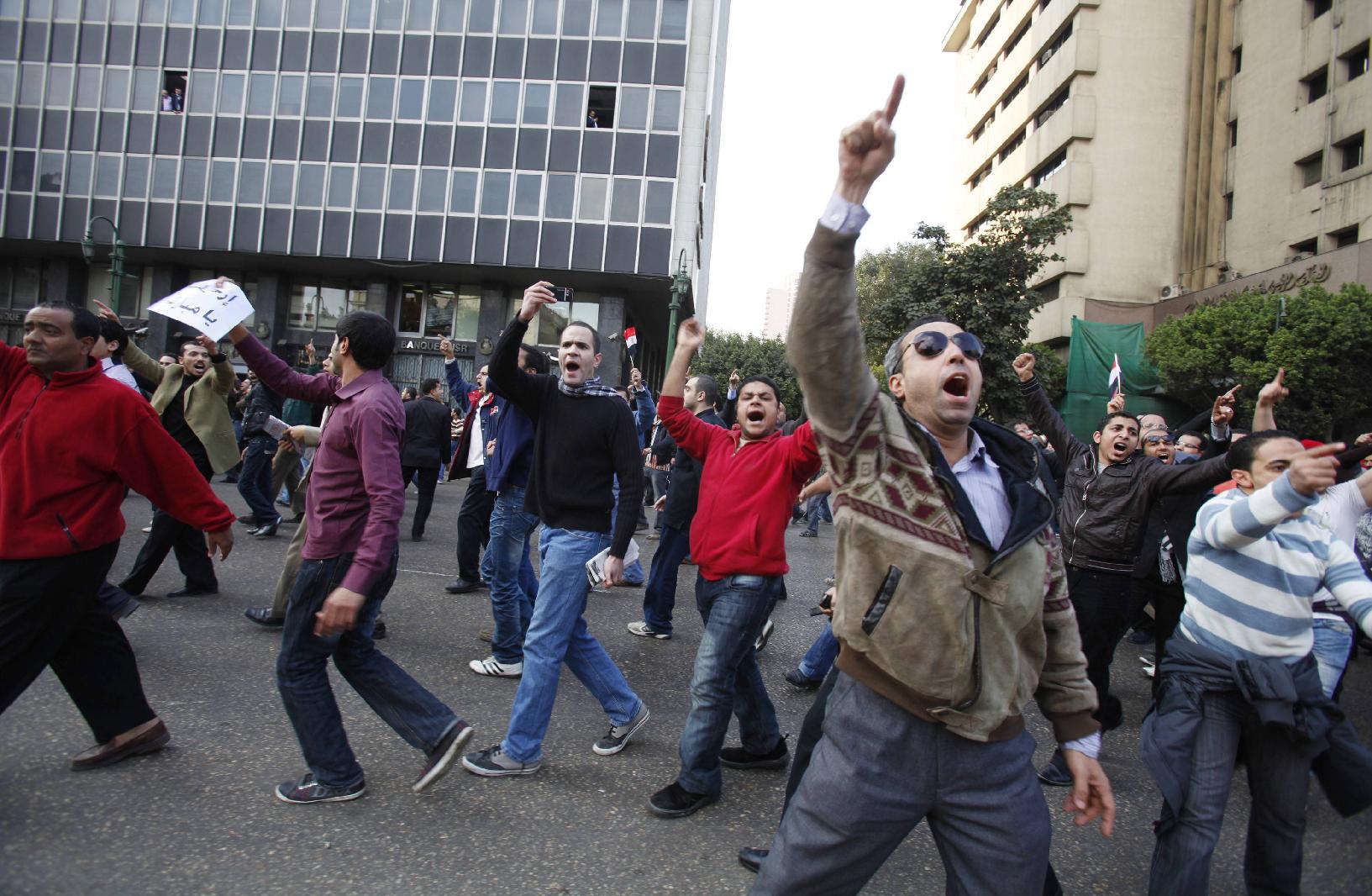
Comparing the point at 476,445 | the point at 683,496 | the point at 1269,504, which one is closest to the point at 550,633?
the point at 1269,504

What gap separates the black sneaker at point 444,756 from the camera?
341cm

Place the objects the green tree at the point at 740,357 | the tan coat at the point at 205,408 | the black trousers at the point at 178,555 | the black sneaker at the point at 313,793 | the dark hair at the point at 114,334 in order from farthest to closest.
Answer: the green tree at the point at 740,357
the tan coat at the point at 205,408
the black trousers at the point at 178,555
the dark hair at the point at 114,334
the black sneaker at the point at 313,793

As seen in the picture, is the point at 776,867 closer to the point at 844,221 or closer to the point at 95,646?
the point at 844,221

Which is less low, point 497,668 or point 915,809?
point 915,809

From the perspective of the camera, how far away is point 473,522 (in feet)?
23.5

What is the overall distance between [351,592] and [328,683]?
450 mm

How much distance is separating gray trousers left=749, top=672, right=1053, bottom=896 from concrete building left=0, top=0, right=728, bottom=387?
93.7 ft

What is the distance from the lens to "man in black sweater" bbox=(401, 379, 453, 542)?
30.8ft

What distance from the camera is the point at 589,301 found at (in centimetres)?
3180

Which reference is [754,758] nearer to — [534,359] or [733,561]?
[733,561]

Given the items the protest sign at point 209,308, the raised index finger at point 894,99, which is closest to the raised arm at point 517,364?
the protest sign at point 209,308

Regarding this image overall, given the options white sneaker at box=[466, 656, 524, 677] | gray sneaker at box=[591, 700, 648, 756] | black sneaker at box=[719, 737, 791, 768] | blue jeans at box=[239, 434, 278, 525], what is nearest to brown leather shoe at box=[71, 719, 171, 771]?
white sneaker at box=[466, 656, 524, 677]

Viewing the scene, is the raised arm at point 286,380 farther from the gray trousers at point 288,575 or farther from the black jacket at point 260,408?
the black jacket at point 260,408

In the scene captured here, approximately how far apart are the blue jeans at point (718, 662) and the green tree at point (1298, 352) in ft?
74.2
